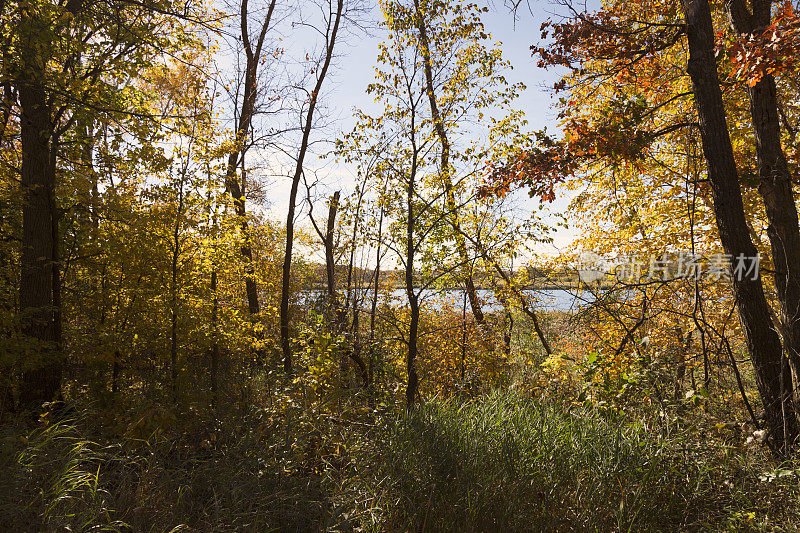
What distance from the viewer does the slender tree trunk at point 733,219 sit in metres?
4.43

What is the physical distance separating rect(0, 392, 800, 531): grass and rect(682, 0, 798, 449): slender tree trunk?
79 cm

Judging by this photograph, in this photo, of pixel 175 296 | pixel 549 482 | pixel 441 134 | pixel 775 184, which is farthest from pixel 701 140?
pixel 175 296

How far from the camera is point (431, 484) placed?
3514 millimetres

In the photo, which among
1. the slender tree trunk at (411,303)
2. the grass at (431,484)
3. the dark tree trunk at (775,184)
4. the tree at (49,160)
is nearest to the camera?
the grass at (431,484)

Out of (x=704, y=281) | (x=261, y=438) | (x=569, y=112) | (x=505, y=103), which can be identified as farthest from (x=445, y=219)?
(x=261, y=438)

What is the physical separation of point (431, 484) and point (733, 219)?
12.9 feet

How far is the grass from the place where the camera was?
319cm

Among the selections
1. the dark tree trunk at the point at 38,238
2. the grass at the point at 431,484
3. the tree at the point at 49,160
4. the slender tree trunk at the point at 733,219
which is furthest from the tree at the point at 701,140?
the dark tree trunk at the point at 38,238

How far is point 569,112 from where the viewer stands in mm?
5832

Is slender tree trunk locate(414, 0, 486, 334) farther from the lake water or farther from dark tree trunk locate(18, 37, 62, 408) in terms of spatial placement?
dark tree trunk locate(18, 37, 62, 408)

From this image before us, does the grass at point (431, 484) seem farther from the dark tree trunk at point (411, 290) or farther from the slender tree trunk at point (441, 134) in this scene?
the slender tree trunk at point (441, 134)

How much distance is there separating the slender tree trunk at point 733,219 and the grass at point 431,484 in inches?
31.1

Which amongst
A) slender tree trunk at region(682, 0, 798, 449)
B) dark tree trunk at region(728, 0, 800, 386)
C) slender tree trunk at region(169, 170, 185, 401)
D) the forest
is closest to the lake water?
the forest

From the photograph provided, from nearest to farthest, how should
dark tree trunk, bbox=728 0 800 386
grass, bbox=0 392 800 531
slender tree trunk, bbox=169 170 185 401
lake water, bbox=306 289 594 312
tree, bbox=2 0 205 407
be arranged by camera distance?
grass, bbox=0 392 800 531 < dark tree trunk, bbox=728 0 800 386 < tree, bbox=2 0 205 407 < slender tree trunk, bbox=169 170 185 401 < lake water, bbox=306 289 594 312
